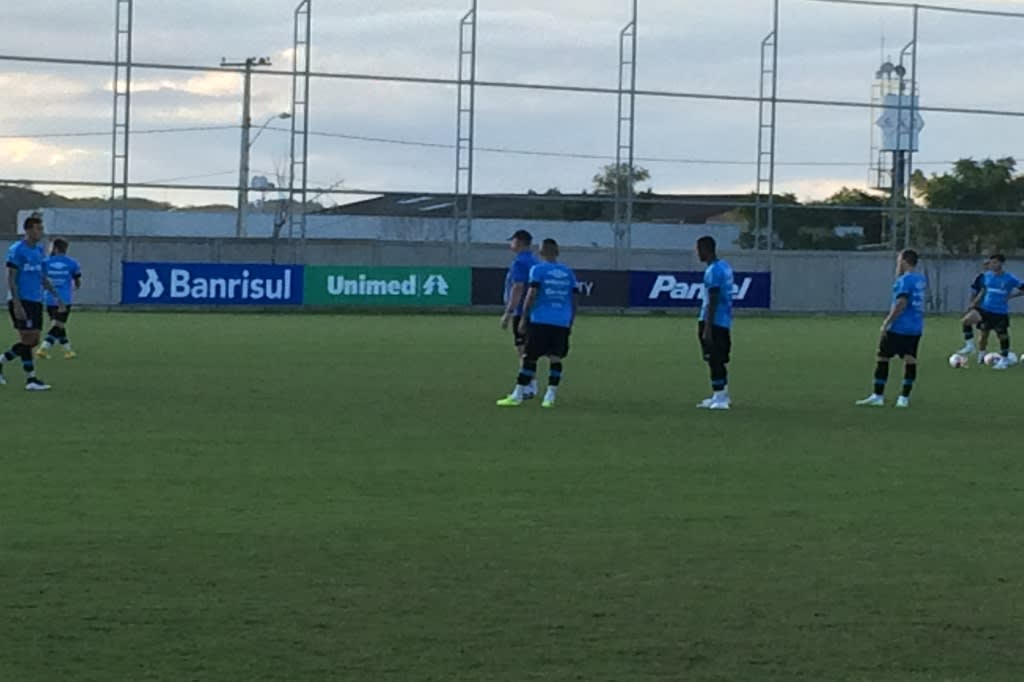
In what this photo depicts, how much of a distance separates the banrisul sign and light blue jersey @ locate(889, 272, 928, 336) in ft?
98.0

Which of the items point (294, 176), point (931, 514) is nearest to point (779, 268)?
point (294, 176)

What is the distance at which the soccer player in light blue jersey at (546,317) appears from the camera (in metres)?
18.3

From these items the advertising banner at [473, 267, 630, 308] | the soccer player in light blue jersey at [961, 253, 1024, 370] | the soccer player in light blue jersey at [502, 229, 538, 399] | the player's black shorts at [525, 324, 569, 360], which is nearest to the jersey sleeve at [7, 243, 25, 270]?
the soccer player in light blue jersey at [502, 229, 538, 399]

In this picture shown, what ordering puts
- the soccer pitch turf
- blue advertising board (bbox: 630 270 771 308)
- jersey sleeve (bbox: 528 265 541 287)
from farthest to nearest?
blue advertising board (bbox: 630 270 771 308) → jersey sleeve (bbox: 528 265 541 287) → the soccer pitch turf

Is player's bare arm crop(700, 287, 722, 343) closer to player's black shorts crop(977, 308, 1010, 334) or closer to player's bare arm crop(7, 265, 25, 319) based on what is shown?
player's bare arm crop(7, 265, 25, 319)

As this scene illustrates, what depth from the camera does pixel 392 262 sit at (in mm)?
50531

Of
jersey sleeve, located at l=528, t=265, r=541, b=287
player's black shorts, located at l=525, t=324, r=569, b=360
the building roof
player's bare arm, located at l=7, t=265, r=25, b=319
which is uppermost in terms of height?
the building roof

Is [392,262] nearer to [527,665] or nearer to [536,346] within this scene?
[536,346]

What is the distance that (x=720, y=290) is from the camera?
59.7ft

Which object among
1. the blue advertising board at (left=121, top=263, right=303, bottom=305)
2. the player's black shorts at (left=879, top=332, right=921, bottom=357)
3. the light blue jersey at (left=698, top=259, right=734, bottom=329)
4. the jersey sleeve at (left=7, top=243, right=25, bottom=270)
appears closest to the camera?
the light blue jersey at (left=698, top=259, right=734, bottom=329)

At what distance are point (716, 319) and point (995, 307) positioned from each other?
9824 millimetres

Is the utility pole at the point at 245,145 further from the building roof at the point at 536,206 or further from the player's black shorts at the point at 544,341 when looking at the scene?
the player's black shorts at the point at 544,341

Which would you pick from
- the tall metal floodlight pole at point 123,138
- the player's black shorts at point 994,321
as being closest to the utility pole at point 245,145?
the tall metal floodlight pole at point 123,138

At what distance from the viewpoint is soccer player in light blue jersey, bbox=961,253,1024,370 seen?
87.1 ft
